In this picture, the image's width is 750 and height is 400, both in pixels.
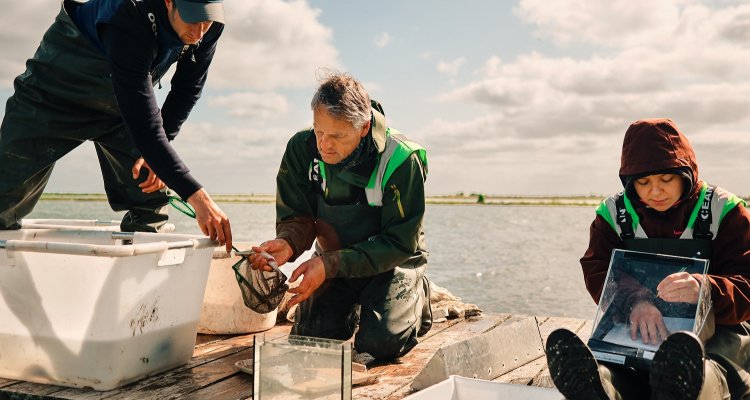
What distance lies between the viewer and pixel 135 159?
3600 mm

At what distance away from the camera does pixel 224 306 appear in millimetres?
3654

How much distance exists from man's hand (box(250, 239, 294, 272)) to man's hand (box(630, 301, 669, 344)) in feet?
4.57

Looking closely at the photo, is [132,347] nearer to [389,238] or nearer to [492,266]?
[389,238]

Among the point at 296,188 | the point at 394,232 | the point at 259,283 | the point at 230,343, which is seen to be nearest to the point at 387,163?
the point at 394,232

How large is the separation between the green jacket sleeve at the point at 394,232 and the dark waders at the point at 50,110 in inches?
52.1

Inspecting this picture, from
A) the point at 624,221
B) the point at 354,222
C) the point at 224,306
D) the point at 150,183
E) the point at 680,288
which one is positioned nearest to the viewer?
the point at 680,288

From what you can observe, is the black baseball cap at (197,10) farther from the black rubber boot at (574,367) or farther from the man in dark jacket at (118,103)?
the black rubber boot at (574,367)

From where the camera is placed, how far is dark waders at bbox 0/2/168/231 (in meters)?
3.26

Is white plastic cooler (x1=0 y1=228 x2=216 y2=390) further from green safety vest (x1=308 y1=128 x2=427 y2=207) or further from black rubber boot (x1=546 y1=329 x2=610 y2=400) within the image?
black rubber boot (x1=546 y1=329 x2=610 y2=400)

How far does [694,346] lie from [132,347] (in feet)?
6.49

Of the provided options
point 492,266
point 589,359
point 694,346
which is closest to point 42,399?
point 589,359

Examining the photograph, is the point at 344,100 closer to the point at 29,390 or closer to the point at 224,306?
the point at 224,306

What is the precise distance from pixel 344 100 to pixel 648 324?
4.54 feet

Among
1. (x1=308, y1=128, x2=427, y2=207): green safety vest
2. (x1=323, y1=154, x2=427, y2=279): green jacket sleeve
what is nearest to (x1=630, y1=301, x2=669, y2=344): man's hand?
(x1=323, y1=154, x2=427, y2=279): green jacket sleeve
